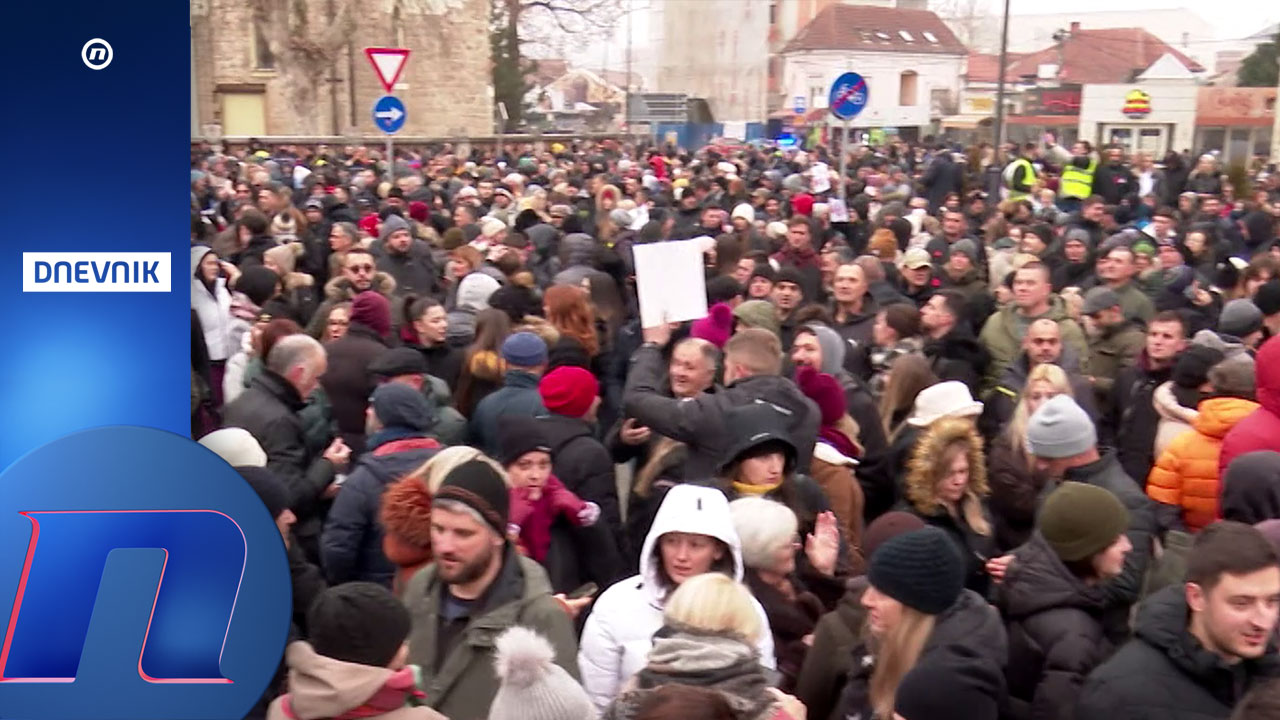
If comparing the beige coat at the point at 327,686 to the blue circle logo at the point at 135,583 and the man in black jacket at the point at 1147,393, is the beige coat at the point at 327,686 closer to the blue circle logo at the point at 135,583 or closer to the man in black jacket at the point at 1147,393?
the blue circle logo at the point at 135,583

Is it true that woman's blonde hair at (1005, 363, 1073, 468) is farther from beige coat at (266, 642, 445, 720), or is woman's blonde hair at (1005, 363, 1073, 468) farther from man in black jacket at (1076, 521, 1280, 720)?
beige coat at (266, 642, 445, 720)

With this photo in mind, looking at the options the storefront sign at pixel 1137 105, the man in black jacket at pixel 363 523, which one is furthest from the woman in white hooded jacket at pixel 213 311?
the storefront sign at pixel 1137 105

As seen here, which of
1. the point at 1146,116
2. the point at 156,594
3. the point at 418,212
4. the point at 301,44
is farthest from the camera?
the point at 1146,116

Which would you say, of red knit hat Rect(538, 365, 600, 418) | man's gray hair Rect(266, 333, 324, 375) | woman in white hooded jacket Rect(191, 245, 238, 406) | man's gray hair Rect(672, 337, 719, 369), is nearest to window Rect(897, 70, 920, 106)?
woman in white hooded jacket Rect(191, 245, 238, 406)

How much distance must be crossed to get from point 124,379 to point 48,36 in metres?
0.72

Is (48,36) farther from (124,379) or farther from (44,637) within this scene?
(44,637)

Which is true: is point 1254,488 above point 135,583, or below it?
below

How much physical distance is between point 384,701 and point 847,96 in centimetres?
1110

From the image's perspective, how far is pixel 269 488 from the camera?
13.9 ft

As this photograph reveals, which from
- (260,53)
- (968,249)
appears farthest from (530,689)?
(260,53)

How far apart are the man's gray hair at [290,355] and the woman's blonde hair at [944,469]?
2549mm

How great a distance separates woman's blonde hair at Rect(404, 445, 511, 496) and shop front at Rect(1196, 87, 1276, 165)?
49018mm

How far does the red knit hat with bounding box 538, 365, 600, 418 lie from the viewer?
5.31 metres

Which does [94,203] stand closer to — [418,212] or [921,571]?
[921,571]
